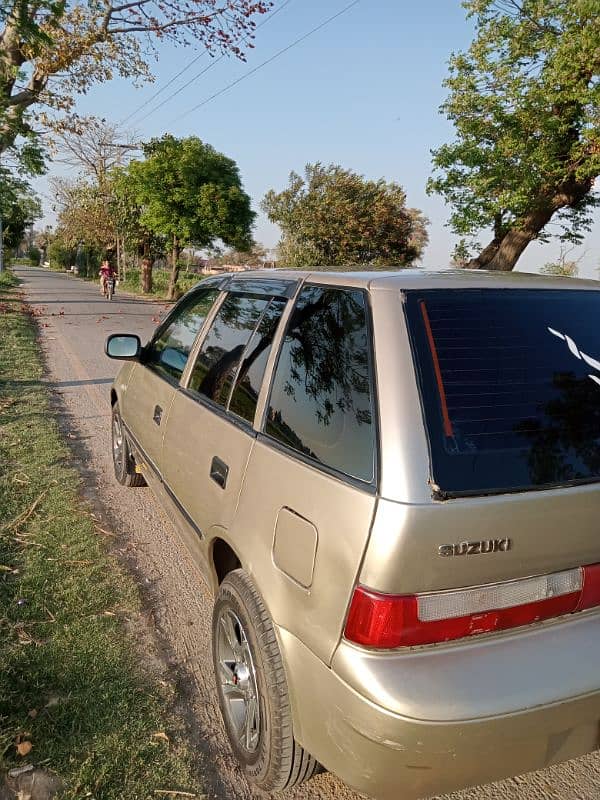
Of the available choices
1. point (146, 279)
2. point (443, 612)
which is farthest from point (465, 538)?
point (146, 279)

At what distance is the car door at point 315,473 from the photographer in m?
1.66

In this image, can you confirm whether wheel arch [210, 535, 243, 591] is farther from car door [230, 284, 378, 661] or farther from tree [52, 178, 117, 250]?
tree [52, 178, 117, 250]

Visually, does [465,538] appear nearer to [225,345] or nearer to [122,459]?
[225,345]

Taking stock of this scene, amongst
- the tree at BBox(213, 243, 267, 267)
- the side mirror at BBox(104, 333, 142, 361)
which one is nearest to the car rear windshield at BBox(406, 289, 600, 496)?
the side mirror at BBox(104, 333, 142, 361)

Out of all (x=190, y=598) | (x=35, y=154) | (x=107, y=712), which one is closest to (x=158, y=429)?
(x=190, y=598)

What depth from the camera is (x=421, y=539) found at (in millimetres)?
1530

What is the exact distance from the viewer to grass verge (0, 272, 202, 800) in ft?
7.02

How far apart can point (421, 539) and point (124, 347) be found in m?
2.91

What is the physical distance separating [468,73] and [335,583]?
1965 cm

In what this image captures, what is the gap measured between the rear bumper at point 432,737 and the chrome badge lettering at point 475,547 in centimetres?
30

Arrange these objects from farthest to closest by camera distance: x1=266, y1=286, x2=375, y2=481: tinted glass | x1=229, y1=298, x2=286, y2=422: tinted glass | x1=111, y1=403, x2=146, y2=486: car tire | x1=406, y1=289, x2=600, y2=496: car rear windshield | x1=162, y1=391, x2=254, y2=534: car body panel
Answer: x1=111, y1=403, x2=146, y2=486: car tire → x1=229, y1=298, x2=286, y2=422: tinted glass → x1=162, y1=391, x2=254, y2=534: car body panel → x1=266, y1=286, x2=375, y2=481: tinted glass → x1=406, y1=289, x2=600, y2=496: car rear windshield

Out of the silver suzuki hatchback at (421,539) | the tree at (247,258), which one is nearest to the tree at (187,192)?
the silver suzuki hatchback at (421,539)

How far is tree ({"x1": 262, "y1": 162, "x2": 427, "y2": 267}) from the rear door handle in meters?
22.2

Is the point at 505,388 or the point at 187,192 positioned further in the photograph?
the point at 187,192
